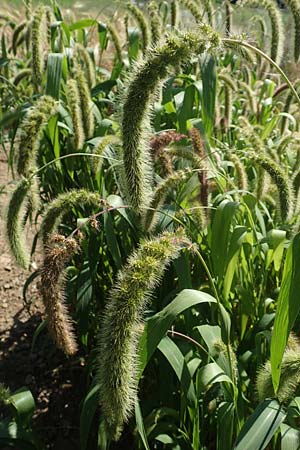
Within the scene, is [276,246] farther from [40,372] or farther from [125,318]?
[40,372]

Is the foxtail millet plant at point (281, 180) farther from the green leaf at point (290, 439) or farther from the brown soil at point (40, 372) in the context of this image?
the brown soil at point (40, 372)

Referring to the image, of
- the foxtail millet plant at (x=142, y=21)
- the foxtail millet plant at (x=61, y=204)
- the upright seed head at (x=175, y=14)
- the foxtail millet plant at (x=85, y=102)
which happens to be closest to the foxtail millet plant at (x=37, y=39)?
the foxtail millet plant at (x=85, y=102)

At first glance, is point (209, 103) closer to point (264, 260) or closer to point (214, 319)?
point (264, 260)

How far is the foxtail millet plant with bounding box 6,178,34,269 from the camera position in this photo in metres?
1.90

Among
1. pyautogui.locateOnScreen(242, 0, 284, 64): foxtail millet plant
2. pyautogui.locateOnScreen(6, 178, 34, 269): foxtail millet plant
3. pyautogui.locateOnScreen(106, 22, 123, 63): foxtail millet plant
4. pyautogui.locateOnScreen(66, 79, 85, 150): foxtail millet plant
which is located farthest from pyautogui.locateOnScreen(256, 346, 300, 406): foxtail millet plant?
pyautogui.locateOnScreen(106, 22, 123, 63): foxtail millet plant

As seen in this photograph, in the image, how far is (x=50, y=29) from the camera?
317 cm

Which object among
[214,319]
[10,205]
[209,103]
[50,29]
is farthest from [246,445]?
[50,29]

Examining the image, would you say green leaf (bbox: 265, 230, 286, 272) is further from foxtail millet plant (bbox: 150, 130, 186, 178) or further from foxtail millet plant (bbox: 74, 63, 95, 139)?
foxtail millet plant (bbox: 74, 63, 95, 139)

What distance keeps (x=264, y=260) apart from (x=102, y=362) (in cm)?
116

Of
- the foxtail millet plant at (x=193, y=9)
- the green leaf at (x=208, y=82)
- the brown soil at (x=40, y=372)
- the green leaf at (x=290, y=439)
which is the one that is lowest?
the brown soil at (x=40, y=372)

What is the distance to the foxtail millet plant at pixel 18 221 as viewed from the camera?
190cm

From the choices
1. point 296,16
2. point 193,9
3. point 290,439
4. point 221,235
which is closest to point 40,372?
point 221,235

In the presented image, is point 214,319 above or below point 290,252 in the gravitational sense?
below

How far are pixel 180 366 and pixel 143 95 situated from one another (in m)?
0.93
